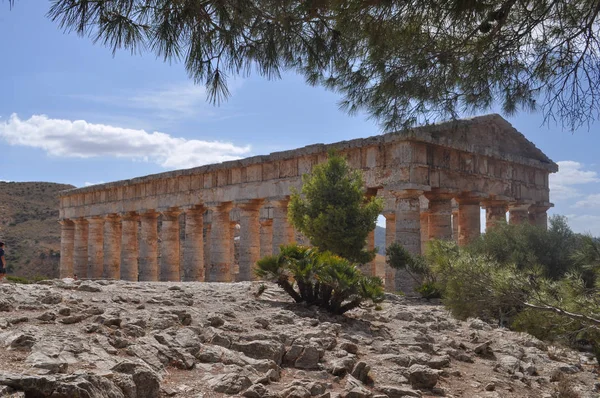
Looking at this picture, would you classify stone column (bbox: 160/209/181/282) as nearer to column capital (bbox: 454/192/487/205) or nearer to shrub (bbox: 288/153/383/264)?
shrub (bbox: 288/153/383/264)

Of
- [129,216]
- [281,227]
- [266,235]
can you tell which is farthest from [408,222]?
[129,216]

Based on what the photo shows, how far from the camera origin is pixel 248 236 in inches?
909

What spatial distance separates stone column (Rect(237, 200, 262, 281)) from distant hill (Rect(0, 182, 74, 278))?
81.5ft

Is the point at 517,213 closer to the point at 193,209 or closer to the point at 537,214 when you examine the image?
the point at 537,214

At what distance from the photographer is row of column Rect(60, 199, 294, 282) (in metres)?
23.0

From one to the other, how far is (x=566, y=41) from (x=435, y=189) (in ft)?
38.1

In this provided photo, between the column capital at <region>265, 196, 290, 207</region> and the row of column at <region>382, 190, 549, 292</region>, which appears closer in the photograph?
the row of column at <region>382, 190, 549, 292</region>

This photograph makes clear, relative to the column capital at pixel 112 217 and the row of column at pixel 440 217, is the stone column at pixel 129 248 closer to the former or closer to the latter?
the column capital at pixel 112 217

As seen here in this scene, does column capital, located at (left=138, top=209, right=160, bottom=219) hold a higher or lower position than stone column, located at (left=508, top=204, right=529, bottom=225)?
higher

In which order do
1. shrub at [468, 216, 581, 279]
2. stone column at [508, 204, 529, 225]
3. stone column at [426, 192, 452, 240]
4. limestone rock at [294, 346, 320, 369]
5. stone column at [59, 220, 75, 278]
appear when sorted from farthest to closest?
stone column at [59, 220, 75, 278], stone column at [508, 204, 529, 225], stone column at [426, 192, 452, 240], shrub at [468, 216, 581, 279], limestone rock at [294, 346, 320, 369]

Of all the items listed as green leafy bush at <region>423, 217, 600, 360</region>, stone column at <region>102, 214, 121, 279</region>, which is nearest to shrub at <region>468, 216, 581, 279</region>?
green leafy bush at <region>423, 217, 600, 360</region>

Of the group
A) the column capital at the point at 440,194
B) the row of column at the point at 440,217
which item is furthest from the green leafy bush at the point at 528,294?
the column capital at the point at 440,194

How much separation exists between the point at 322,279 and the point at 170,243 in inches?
668

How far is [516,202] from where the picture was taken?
74.1ft
